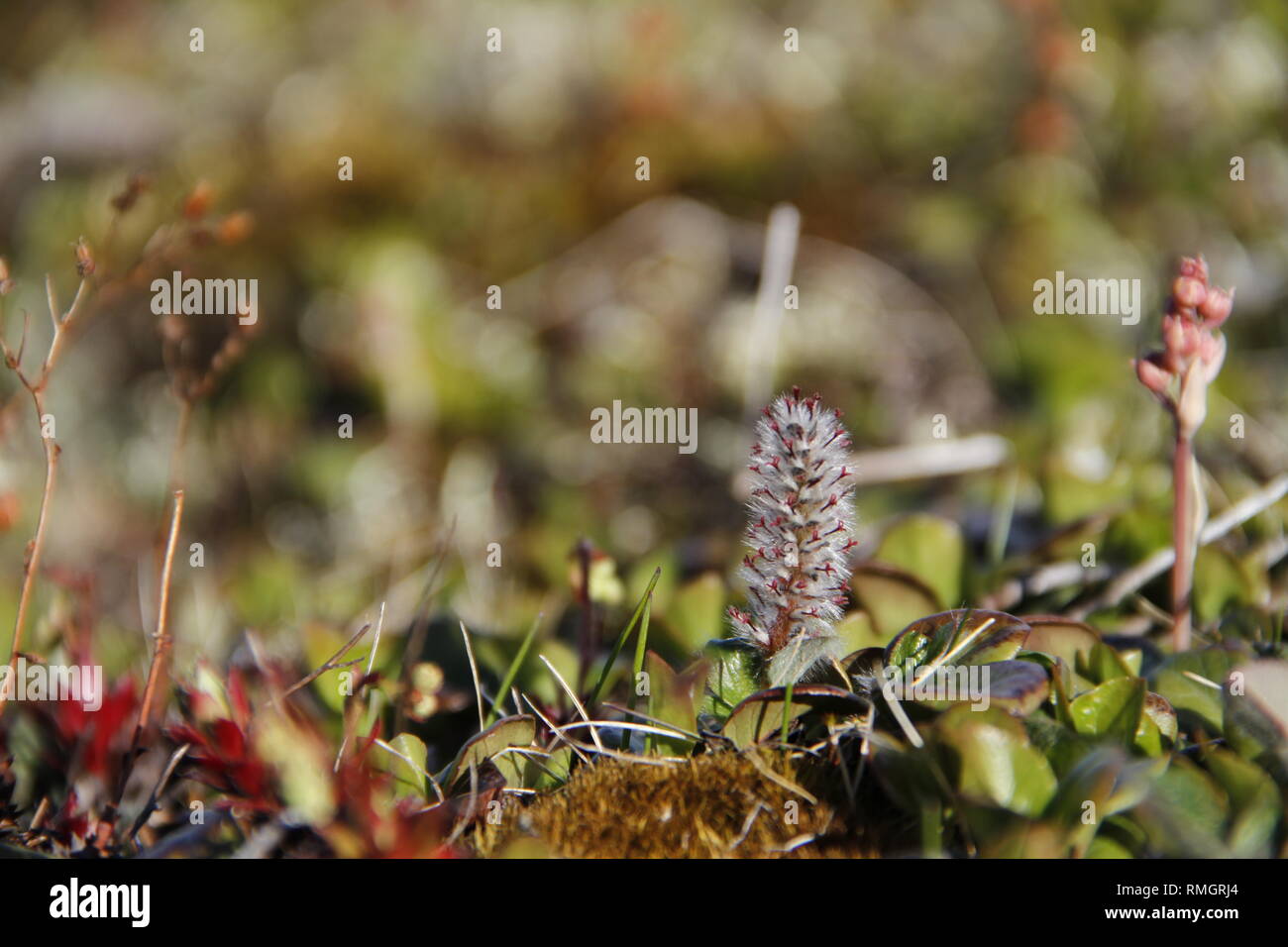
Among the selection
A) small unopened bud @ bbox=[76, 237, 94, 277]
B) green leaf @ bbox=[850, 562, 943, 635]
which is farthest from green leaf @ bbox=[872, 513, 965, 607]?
small unopened bud @ bbox=[76, 237, 94, 277]

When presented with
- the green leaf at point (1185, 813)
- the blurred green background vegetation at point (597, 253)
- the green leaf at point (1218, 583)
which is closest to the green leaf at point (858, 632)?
the green leaf at point (1185, 813)

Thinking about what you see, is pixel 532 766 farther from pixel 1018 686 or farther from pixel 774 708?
pixel 1018 686

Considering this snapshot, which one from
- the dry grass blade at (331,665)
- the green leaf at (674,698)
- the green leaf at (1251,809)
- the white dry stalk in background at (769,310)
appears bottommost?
the green leaf at (1251,809)

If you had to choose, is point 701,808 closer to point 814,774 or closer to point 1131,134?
point 814,774

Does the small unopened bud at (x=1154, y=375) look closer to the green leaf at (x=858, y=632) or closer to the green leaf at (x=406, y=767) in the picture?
the green leaf at (x=858, y=632)

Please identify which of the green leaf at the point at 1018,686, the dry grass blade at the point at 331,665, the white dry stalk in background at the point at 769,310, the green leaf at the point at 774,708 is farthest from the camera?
the white dry stalk in background at the point at 769,310

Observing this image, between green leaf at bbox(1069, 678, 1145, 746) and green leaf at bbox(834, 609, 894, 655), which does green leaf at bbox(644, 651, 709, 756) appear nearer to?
green leaf at bbox(834, 609, 894, 655)

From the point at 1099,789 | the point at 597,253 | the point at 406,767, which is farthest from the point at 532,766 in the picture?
the point at 597,253
